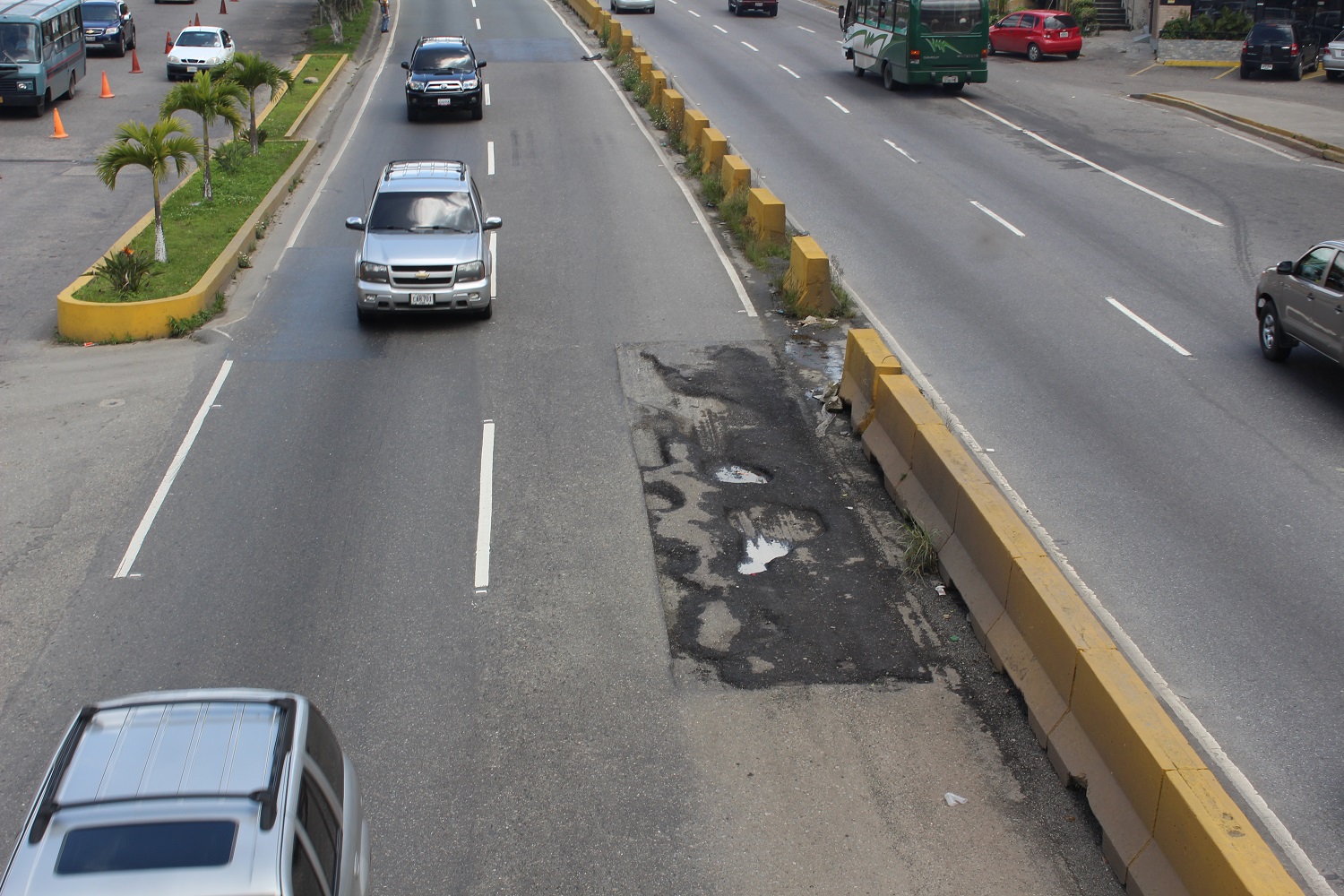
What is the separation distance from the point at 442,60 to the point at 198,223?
12.0 meters

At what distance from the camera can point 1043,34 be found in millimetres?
43719

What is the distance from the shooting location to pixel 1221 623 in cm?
947

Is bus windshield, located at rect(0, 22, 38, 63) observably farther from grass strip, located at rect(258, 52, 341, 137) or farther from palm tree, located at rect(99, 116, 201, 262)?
palm tree, located at rect(99, 116, 201, 262)

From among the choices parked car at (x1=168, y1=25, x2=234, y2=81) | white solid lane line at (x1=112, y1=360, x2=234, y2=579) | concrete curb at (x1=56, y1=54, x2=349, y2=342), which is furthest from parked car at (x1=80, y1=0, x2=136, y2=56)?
white solid lane line at (x1=112, y1=360, x2=234, y2=579)

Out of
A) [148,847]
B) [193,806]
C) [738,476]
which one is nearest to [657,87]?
[738,476]

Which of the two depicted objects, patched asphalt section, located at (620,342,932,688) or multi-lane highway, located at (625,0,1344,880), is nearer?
multi-lane highway, located at (625,0,1344,880)

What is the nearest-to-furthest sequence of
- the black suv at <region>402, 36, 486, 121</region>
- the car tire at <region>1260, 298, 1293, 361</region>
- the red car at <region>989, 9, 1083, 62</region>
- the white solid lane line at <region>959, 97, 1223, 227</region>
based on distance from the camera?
the car tire at <region>1260, 298, 1293, 361</region>
the white solid lane line at <region>959, 97, 1223, 227</region>
the black suv at <region>402, 36, 486, 121</region>
the red car at <region>989, 9, 1083, 62</region>

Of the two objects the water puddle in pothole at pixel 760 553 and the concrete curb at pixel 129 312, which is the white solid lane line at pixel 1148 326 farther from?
the concrete curb at pixel 129 312

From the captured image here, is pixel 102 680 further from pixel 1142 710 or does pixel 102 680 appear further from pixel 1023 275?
pixel 1023 275

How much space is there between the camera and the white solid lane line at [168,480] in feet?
34.9

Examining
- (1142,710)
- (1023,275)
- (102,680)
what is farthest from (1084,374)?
(102,680)

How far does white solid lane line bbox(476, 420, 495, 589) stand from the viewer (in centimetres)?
1041

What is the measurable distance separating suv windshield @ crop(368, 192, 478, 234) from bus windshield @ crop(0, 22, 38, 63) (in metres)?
19.2

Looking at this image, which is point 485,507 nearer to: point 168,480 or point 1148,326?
point 168,480
